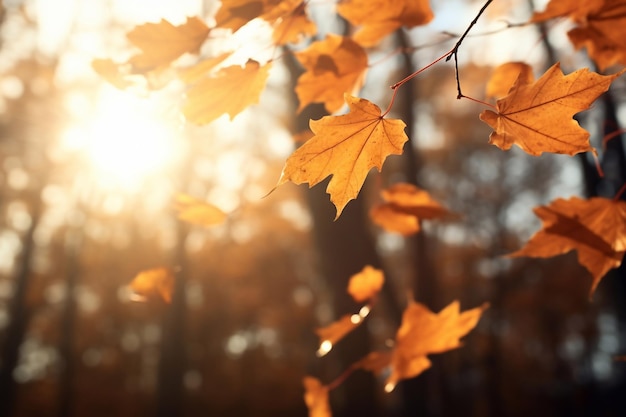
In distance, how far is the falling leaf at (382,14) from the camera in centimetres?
94

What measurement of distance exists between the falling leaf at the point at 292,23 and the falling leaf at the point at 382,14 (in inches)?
2.9

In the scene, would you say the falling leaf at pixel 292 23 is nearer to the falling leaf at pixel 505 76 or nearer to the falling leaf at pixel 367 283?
the falling leaf at pixel 505 76

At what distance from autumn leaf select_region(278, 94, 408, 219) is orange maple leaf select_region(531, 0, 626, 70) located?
47cm

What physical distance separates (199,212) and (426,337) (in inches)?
23.1

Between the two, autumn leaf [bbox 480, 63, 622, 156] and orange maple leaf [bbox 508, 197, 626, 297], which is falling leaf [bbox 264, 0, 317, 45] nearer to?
autumn leaf [bbox 480, 63, 622, 156]

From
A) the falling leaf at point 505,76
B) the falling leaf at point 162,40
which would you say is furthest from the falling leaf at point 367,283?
the falling leaf at point 162,40

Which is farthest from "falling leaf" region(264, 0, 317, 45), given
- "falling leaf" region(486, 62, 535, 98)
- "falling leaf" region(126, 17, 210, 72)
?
"falling leaf" region(486, 62, 535, 98)

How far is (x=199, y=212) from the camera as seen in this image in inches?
43.2

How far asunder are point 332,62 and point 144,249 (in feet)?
39.5

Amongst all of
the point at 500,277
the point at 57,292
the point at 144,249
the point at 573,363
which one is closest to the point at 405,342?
the point at 144,249

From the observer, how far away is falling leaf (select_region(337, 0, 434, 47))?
944 millimetres

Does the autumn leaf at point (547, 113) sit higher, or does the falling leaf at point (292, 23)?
the falling leaf at point (292, 23)

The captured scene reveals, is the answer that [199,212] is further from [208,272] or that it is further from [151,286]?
[208,272]

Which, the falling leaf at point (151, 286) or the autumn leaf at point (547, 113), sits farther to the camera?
the falling leaf at point (151, 286)
